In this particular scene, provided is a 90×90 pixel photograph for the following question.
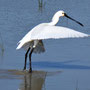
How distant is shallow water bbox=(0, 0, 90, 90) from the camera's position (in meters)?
9.51

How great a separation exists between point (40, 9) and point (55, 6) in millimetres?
709

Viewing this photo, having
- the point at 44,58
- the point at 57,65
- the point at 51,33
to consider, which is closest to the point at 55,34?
the point at 51,33

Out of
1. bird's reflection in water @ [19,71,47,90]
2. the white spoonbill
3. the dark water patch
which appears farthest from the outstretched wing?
the dark water patch

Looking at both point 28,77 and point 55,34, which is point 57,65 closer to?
point 28,77

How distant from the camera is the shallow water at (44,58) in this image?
31.2 ft

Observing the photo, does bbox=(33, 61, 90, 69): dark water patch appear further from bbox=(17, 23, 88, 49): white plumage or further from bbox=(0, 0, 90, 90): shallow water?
bbox=(17, 23, 88, 49): white plumage

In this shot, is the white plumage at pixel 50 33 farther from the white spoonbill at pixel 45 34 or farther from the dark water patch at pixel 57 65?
the dark water patch at pixel 57 65

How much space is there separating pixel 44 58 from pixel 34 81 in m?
1.77

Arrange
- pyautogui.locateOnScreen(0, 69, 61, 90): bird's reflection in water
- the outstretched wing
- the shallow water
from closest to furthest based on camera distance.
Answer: pyautogui.locateOnScreen(0, 69, 61, 90): bird's reflection in water < the shallow water < the outstretched wing

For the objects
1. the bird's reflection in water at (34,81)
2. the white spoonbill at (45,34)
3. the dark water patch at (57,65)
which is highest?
the white spoonbill at (45,34)

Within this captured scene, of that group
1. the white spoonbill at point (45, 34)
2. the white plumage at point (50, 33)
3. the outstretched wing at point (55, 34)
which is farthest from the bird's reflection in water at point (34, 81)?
the outstretched wing at point (55, 34)

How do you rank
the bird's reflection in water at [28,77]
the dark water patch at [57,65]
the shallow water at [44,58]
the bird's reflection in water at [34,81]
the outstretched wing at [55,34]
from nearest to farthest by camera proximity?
the bird's reflection in water at [34,81] < the bird's reflection in water at [28,77] < the shallow water at [44,58] < the outstretched wing at [55,34] < the dark water patch at [57,65]

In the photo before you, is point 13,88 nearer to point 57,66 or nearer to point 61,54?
point 57,66

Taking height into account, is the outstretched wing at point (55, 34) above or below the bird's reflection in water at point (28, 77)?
above
